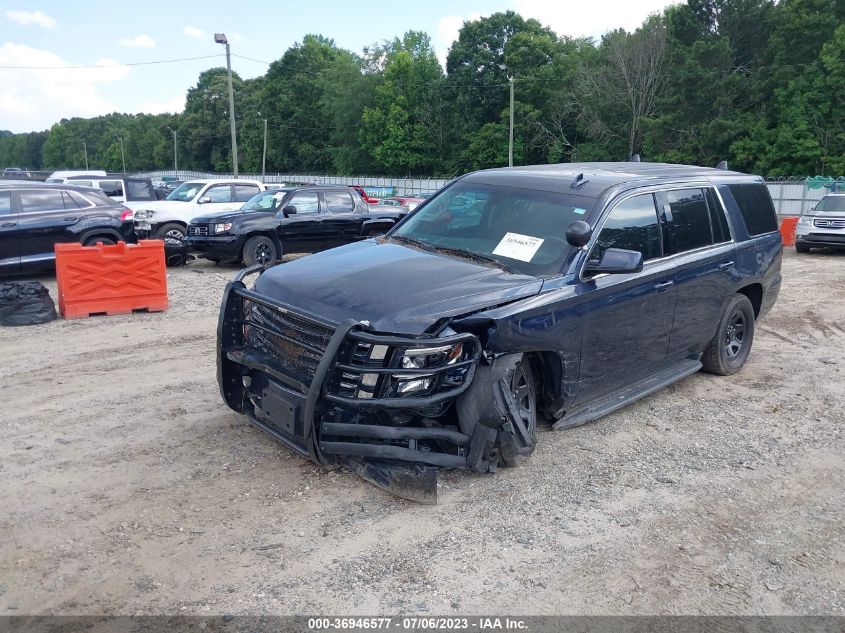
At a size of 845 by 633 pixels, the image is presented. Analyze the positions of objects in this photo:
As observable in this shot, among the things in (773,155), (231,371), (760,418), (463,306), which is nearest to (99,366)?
(231,371)

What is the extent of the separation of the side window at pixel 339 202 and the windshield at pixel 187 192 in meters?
4.05

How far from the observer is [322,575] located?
356 cm

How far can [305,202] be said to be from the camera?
1451 cm

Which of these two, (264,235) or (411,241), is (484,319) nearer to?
(411,241)

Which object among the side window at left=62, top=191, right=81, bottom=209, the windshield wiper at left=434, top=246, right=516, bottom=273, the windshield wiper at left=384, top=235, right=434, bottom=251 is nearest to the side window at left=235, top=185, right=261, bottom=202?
the side window at left=62, top=191, right=81, bottom=209

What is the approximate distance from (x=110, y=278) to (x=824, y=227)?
16.6 metres

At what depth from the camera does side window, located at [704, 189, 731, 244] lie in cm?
634

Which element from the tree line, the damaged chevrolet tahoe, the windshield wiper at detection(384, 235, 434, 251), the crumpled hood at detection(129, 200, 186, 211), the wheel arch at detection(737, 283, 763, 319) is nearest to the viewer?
the damaged chevrolet tahoe

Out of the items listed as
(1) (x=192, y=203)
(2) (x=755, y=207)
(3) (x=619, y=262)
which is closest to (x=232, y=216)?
(1) (x=192, y=203)

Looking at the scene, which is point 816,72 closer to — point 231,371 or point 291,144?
point 231,371

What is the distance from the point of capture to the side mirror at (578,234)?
4719 millimetres

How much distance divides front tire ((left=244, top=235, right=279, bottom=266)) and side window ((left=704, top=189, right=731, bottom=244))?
9.14m

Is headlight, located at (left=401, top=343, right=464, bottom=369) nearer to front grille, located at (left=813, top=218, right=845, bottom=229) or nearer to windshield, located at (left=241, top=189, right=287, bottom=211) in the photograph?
windshield, located at (left=241, top=189, right=287, bottom=211)

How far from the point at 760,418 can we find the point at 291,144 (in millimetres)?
95236
